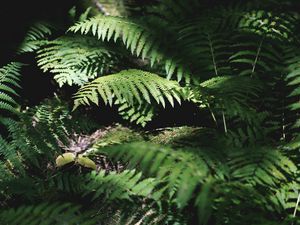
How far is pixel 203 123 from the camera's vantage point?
294cm

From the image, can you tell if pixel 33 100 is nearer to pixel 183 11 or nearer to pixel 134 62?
pixel 134 62

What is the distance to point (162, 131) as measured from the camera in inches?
104

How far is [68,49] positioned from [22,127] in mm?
772

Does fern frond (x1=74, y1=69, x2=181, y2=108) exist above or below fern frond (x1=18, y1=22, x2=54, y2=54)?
below

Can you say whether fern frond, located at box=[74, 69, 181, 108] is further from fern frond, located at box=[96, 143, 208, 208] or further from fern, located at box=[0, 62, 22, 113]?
fern frond, located at box=[96, 143, 208, 208]

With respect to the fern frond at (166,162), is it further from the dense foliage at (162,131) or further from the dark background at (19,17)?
the dark background at (19,17)

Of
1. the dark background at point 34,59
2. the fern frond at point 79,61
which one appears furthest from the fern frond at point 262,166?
the fern frond at point 79,61

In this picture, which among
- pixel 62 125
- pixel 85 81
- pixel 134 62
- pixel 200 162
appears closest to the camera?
pixel 200 162

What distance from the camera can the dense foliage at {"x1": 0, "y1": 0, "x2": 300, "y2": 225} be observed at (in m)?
1.62

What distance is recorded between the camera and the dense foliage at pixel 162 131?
162cm

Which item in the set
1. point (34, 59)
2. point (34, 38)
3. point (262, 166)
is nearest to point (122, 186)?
point (262, 166)

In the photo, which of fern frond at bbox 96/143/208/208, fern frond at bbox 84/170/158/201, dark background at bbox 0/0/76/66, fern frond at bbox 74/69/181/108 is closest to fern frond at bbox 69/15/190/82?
fern frond at bbox 74/69/181/108

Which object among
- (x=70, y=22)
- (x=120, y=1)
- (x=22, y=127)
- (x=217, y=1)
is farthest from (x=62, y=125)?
(x=217, y=1)

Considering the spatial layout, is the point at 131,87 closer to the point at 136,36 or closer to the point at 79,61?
the point at 136,36
